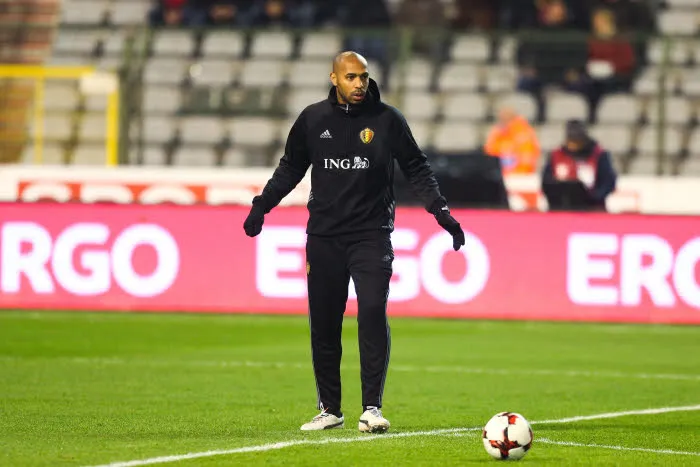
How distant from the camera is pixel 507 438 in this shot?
7.48m

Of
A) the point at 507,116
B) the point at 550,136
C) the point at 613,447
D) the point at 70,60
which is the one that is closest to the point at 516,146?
the point at 507,116

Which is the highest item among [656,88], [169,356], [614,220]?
[656,88]

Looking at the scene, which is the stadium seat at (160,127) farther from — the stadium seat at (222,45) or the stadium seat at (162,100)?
the stadium seat at (222,45)

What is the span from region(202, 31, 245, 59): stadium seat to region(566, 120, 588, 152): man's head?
7272 mm

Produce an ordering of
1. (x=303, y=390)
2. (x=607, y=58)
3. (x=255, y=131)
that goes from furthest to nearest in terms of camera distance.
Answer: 1. (x=255, y=131)
2. (x=607, y=58)
3. (x=303, y=390)

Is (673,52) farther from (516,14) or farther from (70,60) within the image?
(70,60)

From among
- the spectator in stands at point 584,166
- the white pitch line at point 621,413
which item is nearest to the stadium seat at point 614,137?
the spectator in stands at point 584,166

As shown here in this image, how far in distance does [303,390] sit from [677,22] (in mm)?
14841

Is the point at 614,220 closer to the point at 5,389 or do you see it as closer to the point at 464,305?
the point at 464,305

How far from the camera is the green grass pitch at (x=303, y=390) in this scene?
308 inches

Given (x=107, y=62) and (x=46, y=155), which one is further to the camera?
(x=107, y=62)

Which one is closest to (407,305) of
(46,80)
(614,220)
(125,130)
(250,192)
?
(614,220)

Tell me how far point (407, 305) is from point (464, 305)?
0.61 m

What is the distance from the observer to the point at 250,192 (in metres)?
20.4
